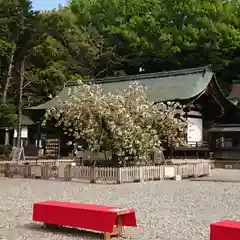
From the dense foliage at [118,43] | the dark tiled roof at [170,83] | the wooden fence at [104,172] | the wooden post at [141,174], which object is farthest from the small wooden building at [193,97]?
the wooden post at [141,174]

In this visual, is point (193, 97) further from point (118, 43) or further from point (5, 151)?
point (118, 43)

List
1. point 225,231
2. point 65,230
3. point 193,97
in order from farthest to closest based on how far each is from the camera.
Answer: point 193,97
point 65,230
point 225,231

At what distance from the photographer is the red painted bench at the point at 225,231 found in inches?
226

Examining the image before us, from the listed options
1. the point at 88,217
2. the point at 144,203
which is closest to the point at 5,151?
the point at 144,203

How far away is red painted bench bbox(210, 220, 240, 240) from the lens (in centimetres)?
574

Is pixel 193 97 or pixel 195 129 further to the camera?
pixel 195 129

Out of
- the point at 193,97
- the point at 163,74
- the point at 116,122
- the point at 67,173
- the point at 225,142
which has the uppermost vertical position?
the point at 163,74

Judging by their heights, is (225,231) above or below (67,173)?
below

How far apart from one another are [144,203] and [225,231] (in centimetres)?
602

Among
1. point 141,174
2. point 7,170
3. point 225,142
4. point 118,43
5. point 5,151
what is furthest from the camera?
point 118,43

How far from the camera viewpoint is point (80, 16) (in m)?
52.0

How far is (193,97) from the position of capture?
28.9m

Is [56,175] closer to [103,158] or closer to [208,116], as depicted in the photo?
[103,158]

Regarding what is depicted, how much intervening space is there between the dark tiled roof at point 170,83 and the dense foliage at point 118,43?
4062 millimetres
